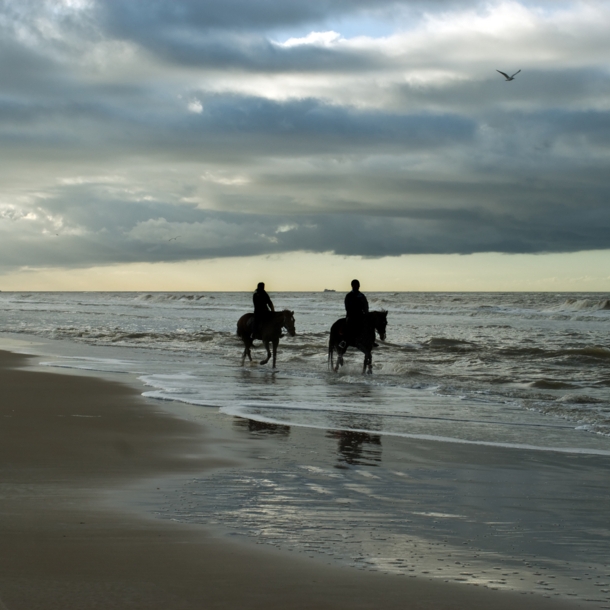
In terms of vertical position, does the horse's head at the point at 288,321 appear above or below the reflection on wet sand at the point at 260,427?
above

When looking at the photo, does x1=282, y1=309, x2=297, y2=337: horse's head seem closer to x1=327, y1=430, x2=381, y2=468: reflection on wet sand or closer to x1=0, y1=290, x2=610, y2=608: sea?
x1=0, y1=290, x2=610, y2=608: sea

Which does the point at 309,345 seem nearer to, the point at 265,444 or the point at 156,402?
the point at 156,402

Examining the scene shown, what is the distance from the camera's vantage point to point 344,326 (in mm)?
17375

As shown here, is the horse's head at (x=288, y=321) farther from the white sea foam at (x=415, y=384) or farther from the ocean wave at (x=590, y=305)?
the ocean wave at (x=590, y=305)

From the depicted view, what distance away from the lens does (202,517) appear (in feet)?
16.4

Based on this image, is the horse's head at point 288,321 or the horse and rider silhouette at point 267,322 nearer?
the horse and rider silhouette at point 267,322

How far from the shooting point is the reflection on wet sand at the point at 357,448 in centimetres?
708

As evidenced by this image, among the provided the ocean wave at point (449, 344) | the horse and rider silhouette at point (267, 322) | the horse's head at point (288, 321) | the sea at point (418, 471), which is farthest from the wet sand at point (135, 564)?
the ocean wave at point (449, 344)

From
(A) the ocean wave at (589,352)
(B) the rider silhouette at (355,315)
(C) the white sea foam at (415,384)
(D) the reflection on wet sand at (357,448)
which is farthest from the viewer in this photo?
(A) the ocean wave at (589,352)

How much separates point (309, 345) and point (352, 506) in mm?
20696

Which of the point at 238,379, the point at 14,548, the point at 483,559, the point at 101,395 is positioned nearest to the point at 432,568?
the point at 483,559

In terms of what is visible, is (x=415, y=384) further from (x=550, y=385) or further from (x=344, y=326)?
(x=344, y=326)

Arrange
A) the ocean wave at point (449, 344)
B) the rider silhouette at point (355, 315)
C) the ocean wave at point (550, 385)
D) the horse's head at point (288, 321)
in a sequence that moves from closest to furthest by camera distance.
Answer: the ocean wave at point (550, 385) → the rider silhouette at point (355, 315) → the horse's head at point (288, 321) → the ocean wave at point (449, 344)

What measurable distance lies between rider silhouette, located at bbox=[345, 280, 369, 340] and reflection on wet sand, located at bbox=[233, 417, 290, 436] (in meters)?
7.55
